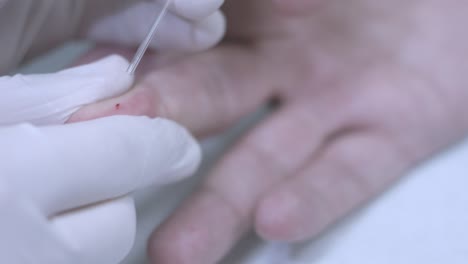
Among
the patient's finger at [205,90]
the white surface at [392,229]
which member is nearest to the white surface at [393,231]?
the white surface at [392,229]

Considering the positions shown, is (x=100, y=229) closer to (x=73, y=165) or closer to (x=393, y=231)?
(x=73, y=165)

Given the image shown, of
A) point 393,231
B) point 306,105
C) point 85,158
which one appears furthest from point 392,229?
point 85,158

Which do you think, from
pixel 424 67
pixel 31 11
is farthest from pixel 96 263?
pixel 424 67

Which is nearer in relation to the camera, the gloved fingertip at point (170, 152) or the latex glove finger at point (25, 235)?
the latex glove finger at point (25, 235)

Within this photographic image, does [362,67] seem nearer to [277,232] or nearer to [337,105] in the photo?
[337,105]

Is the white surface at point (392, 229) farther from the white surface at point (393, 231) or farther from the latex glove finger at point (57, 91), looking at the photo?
the latex glove finger at point (57, 91)

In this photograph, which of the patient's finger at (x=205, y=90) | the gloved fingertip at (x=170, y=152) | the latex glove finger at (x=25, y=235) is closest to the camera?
the latex glove finger at (x=25, y=235)

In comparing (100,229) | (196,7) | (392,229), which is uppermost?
(196,7)
